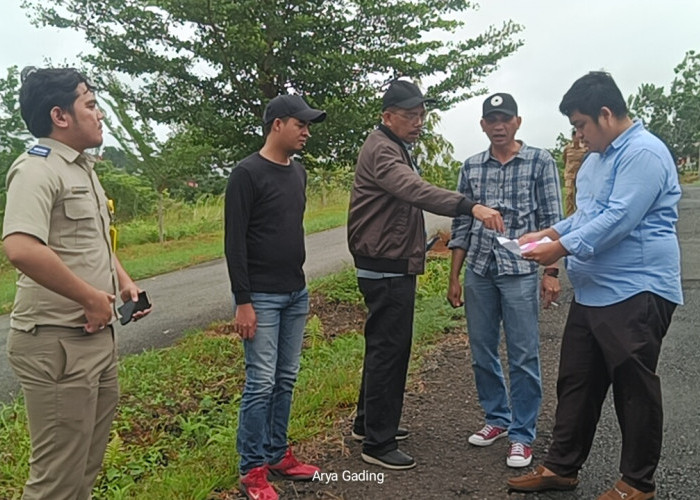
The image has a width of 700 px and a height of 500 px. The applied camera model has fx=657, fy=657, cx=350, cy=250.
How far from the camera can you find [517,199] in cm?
360

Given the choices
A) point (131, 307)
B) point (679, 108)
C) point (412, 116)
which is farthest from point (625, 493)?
point (679, 108)

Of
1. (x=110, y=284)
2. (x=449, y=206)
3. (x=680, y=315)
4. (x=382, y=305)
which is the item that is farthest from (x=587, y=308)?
(x=680, y=315)

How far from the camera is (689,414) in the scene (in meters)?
4.12

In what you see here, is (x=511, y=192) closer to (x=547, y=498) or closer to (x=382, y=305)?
(x=382, y=305)

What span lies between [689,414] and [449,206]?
2.24 metres

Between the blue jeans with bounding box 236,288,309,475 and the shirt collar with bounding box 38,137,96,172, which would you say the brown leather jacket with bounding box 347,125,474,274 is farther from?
the shirt collar with bounding box 38,137,96,172

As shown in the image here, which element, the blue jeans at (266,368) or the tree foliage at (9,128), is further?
the tree foliage at (9,128)

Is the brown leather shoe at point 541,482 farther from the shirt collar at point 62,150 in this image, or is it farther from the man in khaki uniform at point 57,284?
the shirt collar at point 62,150

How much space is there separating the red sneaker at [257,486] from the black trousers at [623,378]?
1394 millimetres

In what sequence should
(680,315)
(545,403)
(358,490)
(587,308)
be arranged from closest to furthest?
(587,308) < (358,490) < (545,403) < (680,315)

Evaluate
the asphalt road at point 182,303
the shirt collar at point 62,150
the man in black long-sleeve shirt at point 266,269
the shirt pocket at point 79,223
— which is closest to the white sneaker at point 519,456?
the man in black long-sleeve shirt at point 266,269

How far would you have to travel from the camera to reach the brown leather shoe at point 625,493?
294 centimetres

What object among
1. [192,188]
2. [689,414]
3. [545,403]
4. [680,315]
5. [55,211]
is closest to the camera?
→ [55,211]

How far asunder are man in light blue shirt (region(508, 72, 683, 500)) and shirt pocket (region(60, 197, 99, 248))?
74.5 inches
